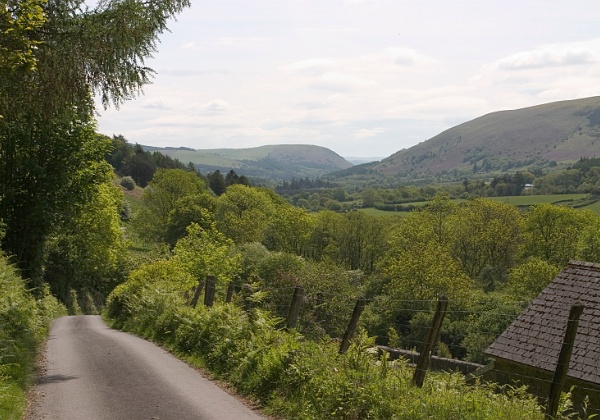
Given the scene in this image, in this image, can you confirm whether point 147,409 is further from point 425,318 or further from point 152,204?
point 152,204

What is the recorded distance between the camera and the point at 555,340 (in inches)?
722

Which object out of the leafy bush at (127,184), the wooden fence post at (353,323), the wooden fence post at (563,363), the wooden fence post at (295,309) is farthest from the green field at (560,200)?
the wooden fence post at (563,363)

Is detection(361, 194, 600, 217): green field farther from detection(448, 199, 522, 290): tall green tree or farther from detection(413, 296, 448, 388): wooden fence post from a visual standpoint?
detection(413, 296, 448, 388): wooden fence post

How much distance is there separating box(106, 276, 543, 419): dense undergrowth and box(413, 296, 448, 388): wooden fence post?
184 mm

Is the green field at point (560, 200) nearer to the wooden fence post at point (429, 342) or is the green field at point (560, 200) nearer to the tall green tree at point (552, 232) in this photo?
the tall green tree at point (552, 232)

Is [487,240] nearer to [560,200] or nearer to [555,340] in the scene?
[555,340]

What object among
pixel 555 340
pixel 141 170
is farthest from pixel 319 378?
pixel 141 170

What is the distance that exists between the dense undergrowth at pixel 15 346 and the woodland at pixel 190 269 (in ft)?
0.20

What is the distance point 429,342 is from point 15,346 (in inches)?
370

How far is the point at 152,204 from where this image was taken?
9475cm

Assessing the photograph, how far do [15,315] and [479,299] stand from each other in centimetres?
4564

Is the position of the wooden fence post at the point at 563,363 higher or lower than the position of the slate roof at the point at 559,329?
higher

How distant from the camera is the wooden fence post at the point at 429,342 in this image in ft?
30.6

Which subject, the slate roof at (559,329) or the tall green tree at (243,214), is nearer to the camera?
the slate roof at (559,329)
